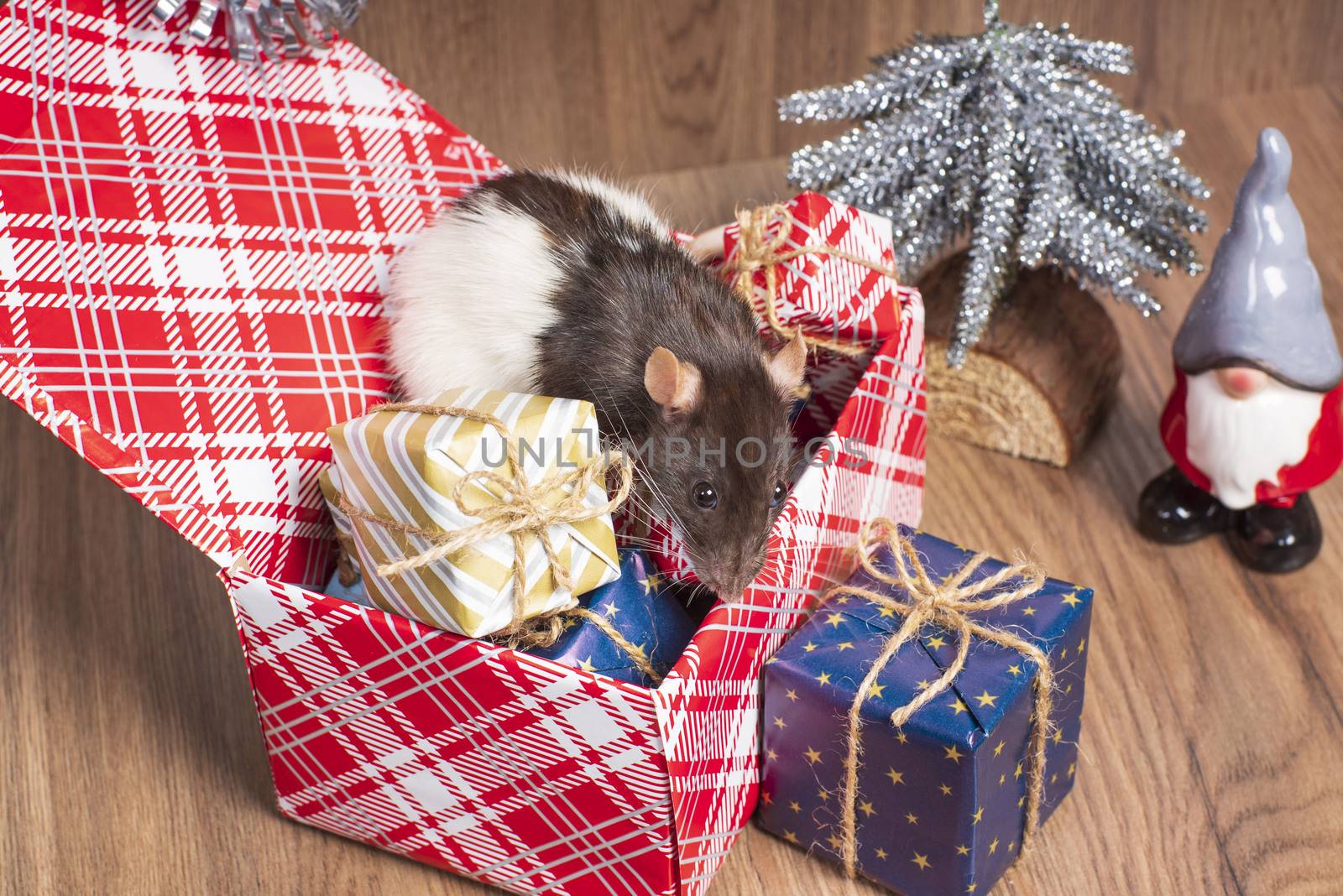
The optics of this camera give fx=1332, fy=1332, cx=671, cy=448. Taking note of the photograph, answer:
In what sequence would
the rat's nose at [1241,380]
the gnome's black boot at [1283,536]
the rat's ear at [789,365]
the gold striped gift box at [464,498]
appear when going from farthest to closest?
the gnome's black boot at [1283,536], the rat's nose at [1241,380], the rat's ear at [789,365], the gold striped gift box at [464,498]

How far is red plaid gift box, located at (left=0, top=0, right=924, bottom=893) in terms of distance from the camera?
831 mm

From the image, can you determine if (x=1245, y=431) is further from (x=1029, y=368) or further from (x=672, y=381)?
(x=672, y=381)

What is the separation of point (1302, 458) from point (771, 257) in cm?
47

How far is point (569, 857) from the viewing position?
891 mm

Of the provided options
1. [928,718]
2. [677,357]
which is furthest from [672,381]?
[928,718]

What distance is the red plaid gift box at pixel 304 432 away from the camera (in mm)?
831

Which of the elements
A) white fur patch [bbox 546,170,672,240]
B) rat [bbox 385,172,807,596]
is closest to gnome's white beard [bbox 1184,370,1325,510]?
rat [bbox 385,172,807,596]

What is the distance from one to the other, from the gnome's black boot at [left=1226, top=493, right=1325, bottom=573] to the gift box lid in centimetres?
76

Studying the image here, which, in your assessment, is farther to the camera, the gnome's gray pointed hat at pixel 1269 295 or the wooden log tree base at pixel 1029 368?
the wooden log tree base at pixel 1029 368

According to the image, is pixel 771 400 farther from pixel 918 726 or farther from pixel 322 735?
pixel 322 735

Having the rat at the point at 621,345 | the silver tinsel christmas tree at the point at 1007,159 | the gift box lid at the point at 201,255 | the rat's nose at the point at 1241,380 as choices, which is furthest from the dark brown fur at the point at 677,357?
the rat's nose at the point at 1241,380

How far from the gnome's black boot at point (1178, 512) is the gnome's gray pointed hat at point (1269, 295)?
0.17 metres

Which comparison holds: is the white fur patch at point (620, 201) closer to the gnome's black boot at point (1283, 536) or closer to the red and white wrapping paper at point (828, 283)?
the red and white wrapping paper at point (828, 283)

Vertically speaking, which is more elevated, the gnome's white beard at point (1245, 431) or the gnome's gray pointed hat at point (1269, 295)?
the gnome's gray pointed hat at point (1269, 295)
